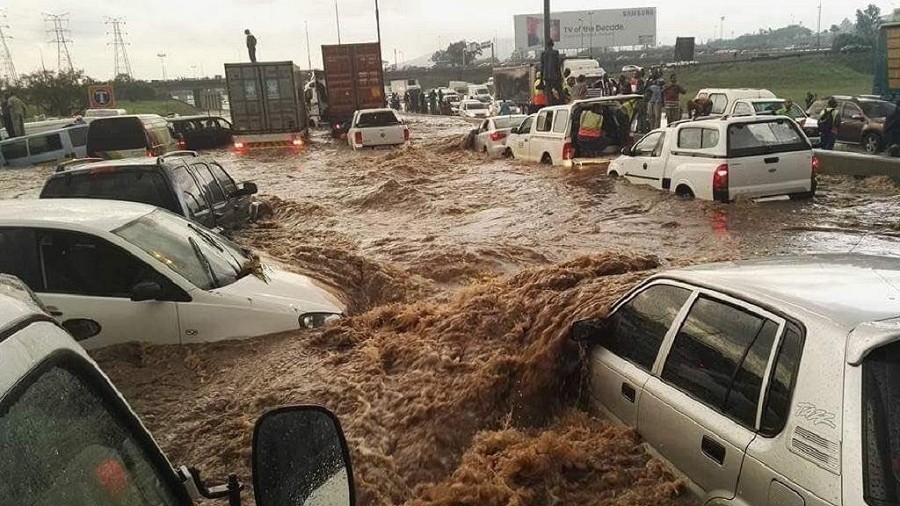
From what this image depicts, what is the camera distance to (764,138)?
10164mm

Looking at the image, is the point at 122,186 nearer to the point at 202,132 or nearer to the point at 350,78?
the point at 202,132

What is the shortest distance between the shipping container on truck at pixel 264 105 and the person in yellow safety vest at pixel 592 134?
555 inches

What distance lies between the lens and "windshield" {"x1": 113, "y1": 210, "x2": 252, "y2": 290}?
5.40m

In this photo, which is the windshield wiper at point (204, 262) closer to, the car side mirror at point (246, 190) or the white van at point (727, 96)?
the car side mirror at point (246, 190)

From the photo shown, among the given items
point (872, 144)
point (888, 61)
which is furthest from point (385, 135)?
point (888, 61)

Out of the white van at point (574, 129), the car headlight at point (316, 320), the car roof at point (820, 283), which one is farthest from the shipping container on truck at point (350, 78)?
the car roof at point (820, 283)

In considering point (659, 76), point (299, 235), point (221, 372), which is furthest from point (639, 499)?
point (659, 76)

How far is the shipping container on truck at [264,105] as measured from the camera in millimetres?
25812

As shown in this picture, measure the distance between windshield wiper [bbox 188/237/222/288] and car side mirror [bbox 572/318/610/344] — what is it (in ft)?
9.53

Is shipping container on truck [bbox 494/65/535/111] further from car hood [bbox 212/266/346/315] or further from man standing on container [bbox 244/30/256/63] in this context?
car hood [bbox 212/266/346/315]

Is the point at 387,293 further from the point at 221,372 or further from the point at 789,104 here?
the point at 789,104

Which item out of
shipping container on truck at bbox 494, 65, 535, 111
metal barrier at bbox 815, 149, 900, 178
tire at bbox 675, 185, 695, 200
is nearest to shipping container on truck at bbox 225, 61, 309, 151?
shipping container on truck at bbox 494, 65, 535, 111

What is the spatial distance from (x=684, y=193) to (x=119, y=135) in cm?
1425

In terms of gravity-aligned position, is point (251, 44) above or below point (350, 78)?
above
